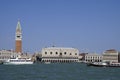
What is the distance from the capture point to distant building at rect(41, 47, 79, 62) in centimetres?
17012

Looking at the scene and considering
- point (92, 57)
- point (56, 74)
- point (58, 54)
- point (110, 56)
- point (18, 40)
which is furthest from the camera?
point (92, 57)

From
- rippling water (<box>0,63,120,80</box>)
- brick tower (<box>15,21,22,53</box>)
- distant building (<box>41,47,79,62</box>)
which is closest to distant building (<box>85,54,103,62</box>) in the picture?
distant building (<box>41,47,79,62</box>)

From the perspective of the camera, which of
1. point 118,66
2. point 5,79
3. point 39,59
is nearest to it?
point 5,79

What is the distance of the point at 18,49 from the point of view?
516 feet

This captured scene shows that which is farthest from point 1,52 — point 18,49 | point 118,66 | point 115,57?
point 118,66

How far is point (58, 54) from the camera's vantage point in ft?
559

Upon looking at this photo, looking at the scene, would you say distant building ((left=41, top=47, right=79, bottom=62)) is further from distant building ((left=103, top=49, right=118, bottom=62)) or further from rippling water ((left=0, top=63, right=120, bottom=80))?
rippling water ((left=0, top=63, right=120, bottom=80))

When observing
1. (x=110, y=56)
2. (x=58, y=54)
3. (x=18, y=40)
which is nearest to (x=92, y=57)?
(x=58, y=54)

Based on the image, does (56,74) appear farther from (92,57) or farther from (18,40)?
(92,57)

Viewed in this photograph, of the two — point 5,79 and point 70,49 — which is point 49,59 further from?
point 5,79

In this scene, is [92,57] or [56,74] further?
[92,57]

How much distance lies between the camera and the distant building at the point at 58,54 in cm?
17012

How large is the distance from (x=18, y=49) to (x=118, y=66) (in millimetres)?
72055

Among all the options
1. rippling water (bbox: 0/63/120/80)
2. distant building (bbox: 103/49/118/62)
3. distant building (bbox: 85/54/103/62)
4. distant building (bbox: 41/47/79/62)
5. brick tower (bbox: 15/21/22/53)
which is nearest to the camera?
rippling water (bbox: 0/63/120/80)
